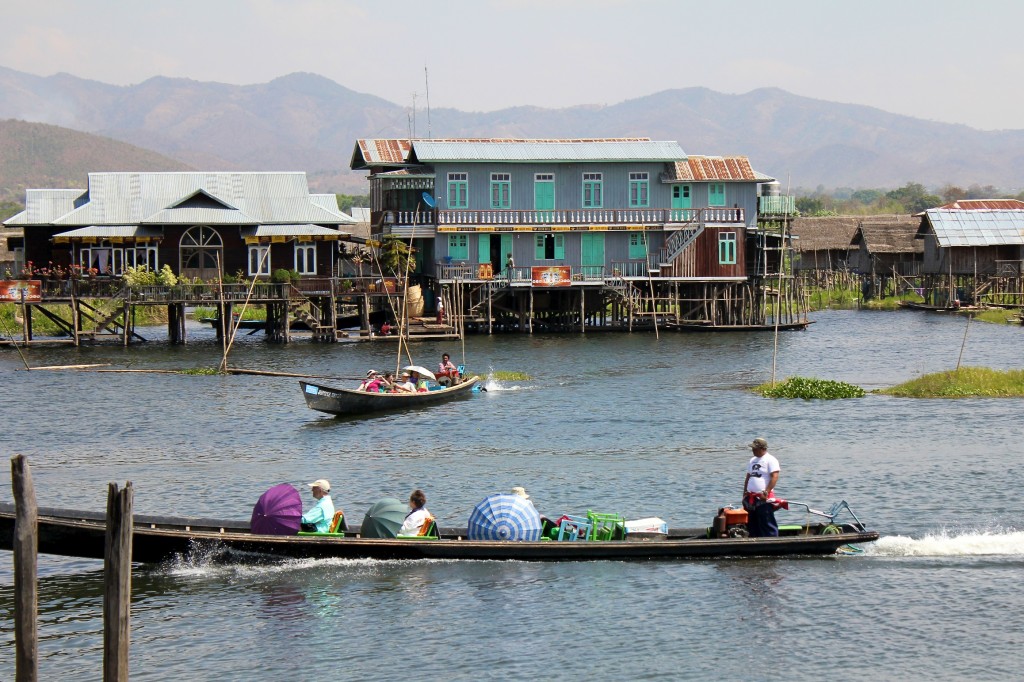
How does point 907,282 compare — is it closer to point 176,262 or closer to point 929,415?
point 176,262

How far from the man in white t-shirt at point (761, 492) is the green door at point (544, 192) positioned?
45.3 metres

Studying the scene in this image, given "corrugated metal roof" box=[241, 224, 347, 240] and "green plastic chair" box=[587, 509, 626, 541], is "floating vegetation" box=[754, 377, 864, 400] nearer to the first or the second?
"green plastic chair" box=[587, 509, 626, 541]

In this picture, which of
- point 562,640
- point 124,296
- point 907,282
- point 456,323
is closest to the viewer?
point 562,640

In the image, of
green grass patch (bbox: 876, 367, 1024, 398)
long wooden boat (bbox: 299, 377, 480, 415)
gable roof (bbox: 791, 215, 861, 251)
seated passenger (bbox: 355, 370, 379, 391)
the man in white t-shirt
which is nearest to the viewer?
the man in white t-shirt

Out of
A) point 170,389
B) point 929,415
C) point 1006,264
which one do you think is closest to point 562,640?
point 929,415

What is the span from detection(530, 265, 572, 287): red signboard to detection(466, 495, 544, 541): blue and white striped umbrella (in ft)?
140

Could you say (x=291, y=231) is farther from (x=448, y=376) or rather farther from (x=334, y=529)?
(x=334, y=529)

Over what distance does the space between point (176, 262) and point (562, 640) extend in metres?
49.8

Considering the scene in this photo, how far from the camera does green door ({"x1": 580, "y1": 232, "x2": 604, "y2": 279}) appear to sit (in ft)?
223

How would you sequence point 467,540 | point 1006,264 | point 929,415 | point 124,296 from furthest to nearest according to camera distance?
point 1006,264, point 124,296, point 929,415, point 467,540

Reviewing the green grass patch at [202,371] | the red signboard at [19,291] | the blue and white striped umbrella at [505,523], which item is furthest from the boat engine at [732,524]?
the red signboard at [19,291]

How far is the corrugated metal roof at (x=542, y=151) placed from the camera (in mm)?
67000

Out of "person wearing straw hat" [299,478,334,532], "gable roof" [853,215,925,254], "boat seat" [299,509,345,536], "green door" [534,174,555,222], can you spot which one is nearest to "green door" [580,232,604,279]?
"green door" [534,174,555,222]

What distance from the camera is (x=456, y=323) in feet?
214
